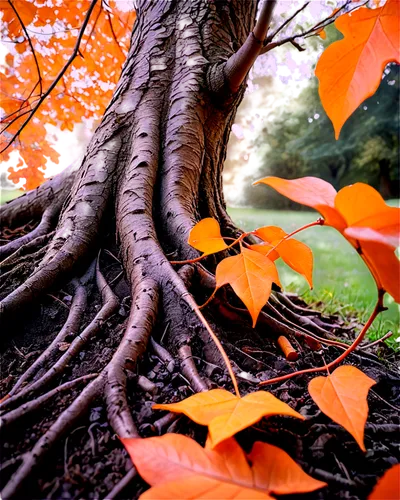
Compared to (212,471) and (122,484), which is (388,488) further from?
(122,484)

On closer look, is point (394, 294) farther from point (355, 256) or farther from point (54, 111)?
point (355, 256)

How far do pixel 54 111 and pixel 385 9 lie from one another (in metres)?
2.31

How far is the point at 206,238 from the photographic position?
73 cm

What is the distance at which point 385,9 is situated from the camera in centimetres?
58

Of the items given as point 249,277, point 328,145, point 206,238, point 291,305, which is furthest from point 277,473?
point 328,145

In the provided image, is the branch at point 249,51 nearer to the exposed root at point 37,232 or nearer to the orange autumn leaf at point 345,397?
the orange autumn leaf at point 345,397

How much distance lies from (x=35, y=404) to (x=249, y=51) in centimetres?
99

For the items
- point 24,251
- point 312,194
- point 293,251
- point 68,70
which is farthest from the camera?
point 68,70

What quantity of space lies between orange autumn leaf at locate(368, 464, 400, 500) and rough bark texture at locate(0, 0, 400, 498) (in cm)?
27

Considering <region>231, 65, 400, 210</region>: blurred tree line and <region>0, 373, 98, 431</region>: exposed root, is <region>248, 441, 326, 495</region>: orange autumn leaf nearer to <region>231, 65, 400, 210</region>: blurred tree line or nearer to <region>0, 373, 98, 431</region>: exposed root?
<region>0, 373, 98, 431</region>: exposed root

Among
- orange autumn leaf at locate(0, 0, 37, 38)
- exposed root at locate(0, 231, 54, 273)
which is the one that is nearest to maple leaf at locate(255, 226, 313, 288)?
exposed root at locate(0, 231, 54, 273)

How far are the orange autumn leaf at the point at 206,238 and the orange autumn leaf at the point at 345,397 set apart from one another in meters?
0.33

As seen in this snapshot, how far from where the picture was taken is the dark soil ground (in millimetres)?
482

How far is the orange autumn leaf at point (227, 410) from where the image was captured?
418 mm
